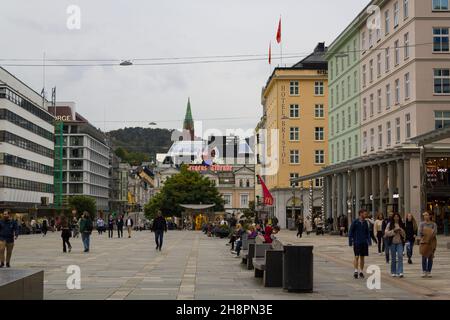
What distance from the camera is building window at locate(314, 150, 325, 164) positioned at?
99938 millimetres

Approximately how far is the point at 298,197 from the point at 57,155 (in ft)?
193

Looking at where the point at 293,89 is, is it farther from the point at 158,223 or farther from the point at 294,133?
the point at 158,223

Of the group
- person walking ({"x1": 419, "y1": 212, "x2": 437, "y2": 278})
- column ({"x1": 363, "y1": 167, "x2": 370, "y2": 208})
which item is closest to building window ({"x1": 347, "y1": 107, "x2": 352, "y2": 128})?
column ({"x1": 363, "y1": 167, "x2": 370, "y2": 208})

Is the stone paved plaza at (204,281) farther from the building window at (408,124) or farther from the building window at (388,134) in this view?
the building window at (388,134)

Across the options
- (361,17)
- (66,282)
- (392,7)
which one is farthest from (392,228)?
(361,17)

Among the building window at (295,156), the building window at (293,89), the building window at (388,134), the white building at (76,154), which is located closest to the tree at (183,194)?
the building window at (295,156)

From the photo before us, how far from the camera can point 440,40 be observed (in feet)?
167

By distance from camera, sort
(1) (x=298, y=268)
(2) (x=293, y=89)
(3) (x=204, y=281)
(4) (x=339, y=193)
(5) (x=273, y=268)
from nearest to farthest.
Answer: (1) (x=298, y=268) → (5) (x=273, y=268) → (3) (x=204, y=281) → (4) (x=339, y=193) → (2) (x=293, y=89)

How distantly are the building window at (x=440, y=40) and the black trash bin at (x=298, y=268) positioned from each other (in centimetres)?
3843

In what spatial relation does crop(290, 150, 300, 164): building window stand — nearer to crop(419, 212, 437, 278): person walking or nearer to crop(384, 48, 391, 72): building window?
crop(384, 48, 391, 72): building window

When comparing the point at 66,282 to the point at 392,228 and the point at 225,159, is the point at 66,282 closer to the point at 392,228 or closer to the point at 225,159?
the point at 392,228

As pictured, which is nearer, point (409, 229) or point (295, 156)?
point (409, 229)

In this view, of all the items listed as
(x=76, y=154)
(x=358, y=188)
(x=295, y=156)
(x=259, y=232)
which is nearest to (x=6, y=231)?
(x=259, y=232)

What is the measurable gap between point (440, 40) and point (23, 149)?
194 feet
